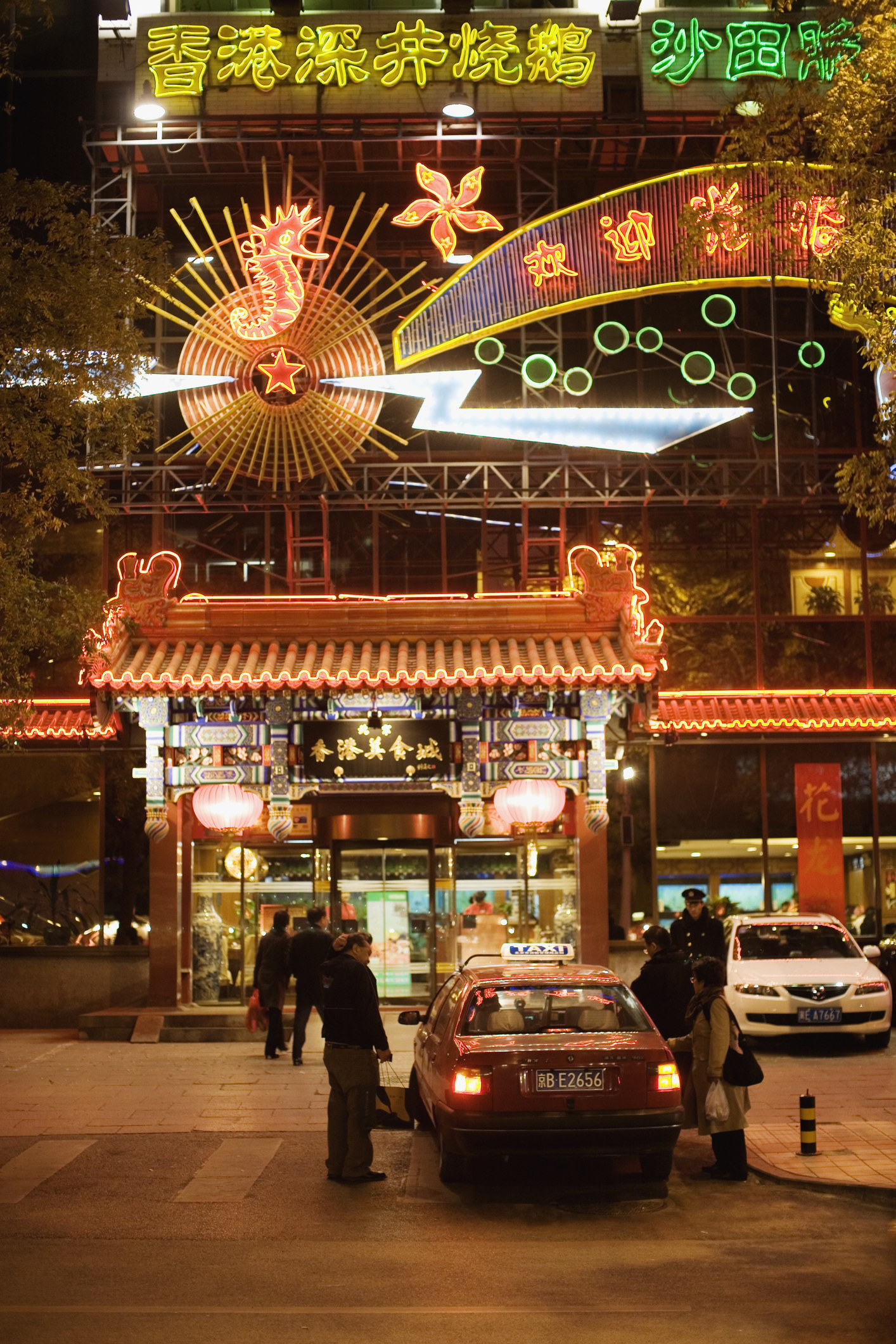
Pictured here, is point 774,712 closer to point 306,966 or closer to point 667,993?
point 306,966

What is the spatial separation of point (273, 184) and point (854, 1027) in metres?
16.0

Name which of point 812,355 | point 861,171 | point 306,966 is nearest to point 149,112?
point 812,355

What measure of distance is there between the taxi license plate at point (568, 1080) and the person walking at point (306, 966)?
6.78 meters

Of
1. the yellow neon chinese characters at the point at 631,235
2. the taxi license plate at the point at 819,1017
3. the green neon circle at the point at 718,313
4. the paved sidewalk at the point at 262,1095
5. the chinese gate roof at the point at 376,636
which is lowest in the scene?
the paved sidewalk at the point at 262,1095

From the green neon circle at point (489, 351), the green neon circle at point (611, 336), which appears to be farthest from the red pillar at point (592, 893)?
the green neon circle at point (611, 336)

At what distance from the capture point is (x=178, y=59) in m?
23.2

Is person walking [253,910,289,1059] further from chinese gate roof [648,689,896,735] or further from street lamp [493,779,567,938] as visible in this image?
chinese gate roof [648,689,896,735]

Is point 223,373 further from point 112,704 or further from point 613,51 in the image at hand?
point 613,51

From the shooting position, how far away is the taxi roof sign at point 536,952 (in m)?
12.8

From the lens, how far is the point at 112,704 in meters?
20.0

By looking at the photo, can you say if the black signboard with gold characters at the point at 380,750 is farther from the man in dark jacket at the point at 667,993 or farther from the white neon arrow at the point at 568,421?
the man in dark jacket at the point at 667,993

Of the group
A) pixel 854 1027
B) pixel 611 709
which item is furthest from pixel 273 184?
pixel 854 1027

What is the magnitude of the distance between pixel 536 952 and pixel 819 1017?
5407mm

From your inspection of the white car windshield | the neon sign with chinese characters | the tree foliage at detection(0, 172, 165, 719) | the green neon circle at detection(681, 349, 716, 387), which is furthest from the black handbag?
the neon sign with chinese characters
